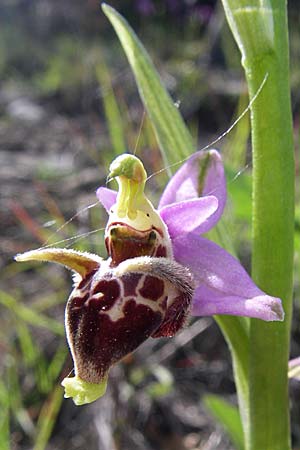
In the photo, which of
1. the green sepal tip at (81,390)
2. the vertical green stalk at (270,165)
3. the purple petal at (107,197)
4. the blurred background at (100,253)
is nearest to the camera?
the green sepal tip at (81,390)

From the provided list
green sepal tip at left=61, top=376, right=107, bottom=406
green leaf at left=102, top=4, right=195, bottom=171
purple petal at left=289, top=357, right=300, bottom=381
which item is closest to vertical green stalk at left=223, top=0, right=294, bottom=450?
purple petal at left=289, top=357, right=300, bottom=381

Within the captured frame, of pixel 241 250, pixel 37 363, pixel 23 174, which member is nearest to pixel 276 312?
pixel 37 363

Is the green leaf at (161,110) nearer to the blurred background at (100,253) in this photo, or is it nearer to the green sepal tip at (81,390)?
the blurred background at (100,253)

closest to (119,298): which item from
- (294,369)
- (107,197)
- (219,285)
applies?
(219,285)

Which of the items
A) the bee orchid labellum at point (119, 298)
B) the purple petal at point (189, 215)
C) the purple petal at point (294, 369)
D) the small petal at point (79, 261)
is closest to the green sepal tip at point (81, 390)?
the bee orchid labellum at point (119, 298)

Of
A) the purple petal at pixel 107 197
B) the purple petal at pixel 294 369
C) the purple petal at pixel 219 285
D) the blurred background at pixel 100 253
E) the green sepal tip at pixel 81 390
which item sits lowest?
the blurred background at pixel 100 253

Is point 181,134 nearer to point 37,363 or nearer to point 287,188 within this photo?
point 287,188
